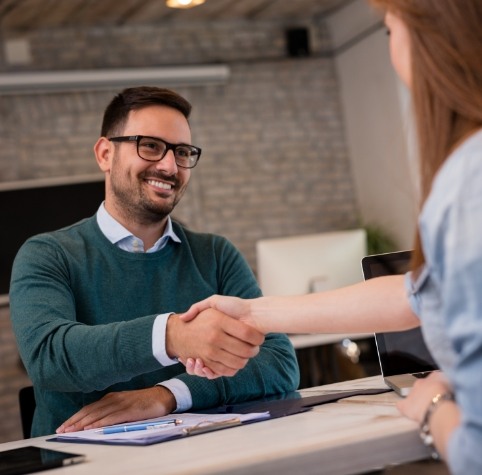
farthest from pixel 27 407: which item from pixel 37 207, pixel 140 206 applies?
pixel 37 207

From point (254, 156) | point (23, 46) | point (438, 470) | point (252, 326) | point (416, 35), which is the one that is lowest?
point (438, 470)

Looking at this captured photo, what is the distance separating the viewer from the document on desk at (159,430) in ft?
5.24

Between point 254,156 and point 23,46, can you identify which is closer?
point 23,46

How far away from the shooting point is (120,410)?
6.77 ft

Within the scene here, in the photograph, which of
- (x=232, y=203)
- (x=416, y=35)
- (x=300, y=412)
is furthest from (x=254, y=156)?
(x=416, y=35)

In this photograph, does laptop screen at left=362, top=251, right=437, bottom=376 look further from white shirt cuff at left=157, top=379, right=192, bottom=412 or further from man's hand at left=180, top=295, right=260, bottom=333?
white shirt cuff at left=157, top=379, right=192, bottom=412

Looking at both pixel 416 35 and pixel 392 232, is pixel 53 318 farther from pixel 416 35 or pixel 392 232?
pixel 392 232

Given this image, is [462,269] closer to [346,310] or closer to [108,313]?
[346,310]

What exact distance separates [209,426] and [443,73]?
797mm

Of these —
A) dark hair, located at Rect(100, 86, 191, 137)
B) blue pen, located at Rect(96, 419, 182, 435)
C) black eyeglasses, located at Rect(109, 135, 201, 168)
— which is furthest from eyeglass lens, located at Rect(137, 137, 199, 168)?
blue pen, located at Rect(96, 419, 182, 435)

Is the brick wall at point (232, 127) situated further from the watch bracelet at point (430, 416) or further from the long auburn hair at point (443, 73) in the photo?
the long auburn hair at point (443, 73)

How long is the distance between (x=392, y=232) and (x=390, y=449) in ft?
19.8

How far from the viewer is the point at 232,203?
7.38m

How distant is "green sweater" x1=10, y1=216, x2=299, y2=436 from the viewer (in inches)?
79.9
